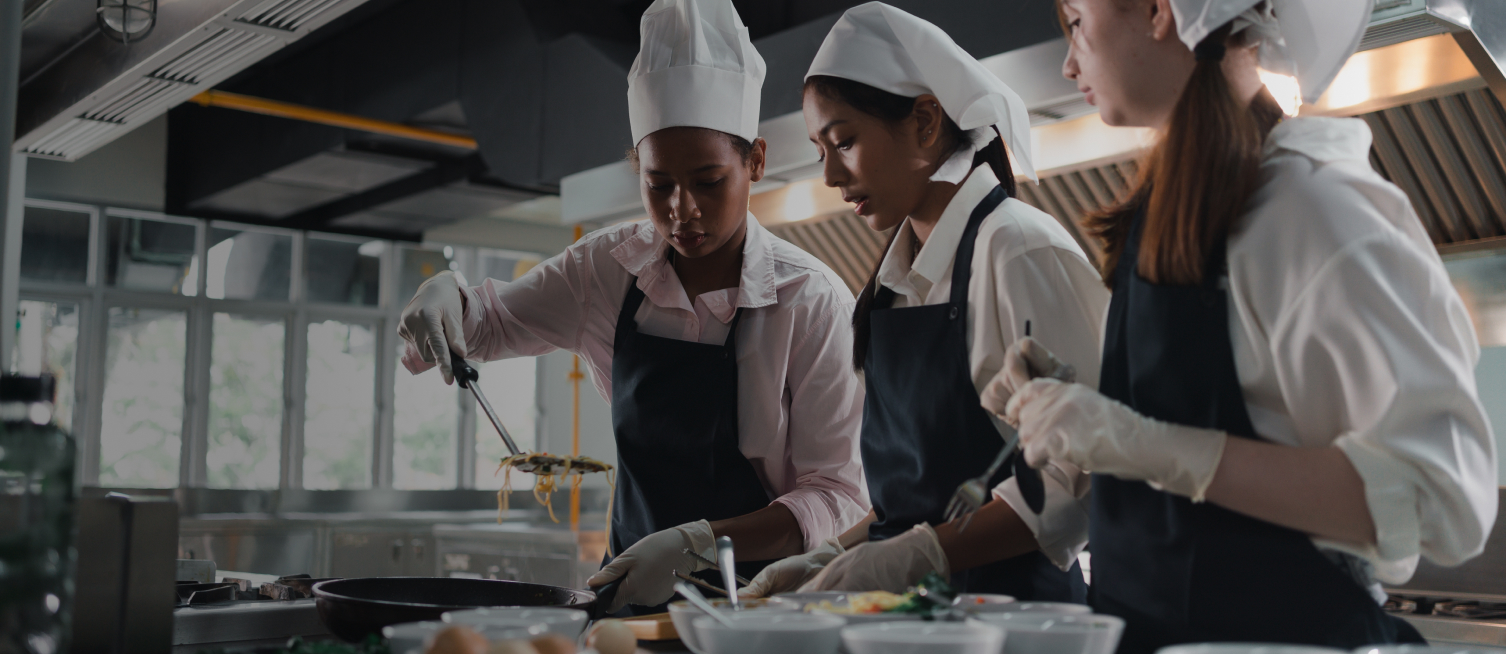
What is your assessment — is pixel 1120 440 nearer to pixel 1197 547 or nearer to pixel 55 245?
pixel 1197 547

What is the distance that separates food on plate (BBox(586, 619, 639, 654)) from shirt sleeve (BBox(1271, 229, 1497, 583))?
0.69 metres

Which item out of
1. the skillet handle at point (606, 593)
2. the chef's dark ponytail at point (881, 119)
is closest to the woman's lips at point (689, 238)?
the chef's dark ponytail at point (881, 119)

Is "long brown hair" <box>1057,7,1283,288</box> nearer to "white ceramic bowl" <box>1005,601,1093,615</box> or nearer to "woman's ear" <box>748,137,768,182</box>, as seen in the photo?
"white ceramic bowl" <box>1005,601,1093,615</box>

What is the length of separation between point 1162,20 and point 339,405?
8.64 m

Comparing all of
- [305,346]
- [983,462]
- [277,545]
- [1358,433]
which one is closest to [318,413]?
[305,346]

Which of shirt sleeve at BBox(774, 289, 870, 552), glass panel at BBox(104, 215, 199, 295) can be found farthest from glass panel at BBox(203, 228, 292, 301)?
shirt sleeve at BBox(774, 289, 870, 552)

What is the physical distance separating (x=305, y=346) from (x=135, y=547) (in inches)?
325

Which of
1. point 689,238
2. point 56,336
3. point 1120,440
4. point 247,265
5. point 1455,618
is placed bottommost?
point 1455,618

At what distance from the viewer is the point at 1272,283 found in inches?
43.9

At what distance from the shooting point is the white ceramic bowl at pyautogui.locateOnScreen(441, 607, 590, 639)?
1.06 metres

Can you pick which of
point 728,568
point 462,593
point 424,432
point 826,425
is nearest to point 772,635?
point 728,568

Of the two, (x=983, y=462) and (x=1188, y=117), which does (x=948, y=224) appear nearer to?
(x=983, y=462)

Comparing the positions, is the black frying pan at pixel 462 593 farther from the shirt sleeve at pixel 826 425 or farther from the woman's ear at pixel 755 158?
the woman's ear at pixel 755 158

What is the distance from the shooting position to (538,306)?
2.27 m
